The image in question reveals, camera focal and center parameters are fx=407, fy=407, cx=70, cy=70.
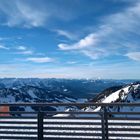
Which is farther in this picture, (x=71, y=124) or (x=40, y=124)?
(x=40, y=124)

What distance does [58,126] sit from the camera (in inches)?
455

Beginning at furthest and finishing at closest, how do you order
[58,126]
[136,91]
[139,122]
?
1. [136,91]
2. [58,126]
3. [139,122]

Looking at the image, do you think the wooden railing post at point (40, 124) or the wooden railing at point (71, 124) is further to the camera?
the wooden railing post at point (40, 124)

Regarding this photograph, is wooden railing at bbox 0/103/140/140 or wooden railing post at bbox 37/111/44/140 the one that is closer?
wooden railing at bbox 0/103/140/140

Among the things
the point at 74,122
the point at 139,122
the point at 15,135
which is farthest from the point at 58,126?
the point at 139,122

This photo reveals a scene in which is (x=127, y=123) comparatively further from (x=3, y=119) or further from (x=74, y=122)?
(x=3, y=119)

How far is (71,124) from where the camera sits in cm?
1142

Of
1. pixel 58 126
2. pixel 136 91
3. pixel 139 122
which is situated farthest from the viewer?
pixel 136 91

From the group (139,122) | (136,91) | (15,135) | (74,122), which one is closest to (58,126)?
(74,122)

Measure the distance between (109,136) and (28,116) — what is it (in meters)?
2.43

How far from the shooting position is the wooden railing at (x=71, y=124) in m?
10.9

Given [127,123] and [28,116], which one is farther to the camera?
[28,116]

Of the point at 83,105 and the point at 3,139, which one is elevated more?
the point at 83,105

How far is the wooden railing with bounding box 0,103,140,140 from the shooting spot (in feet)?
35.7
